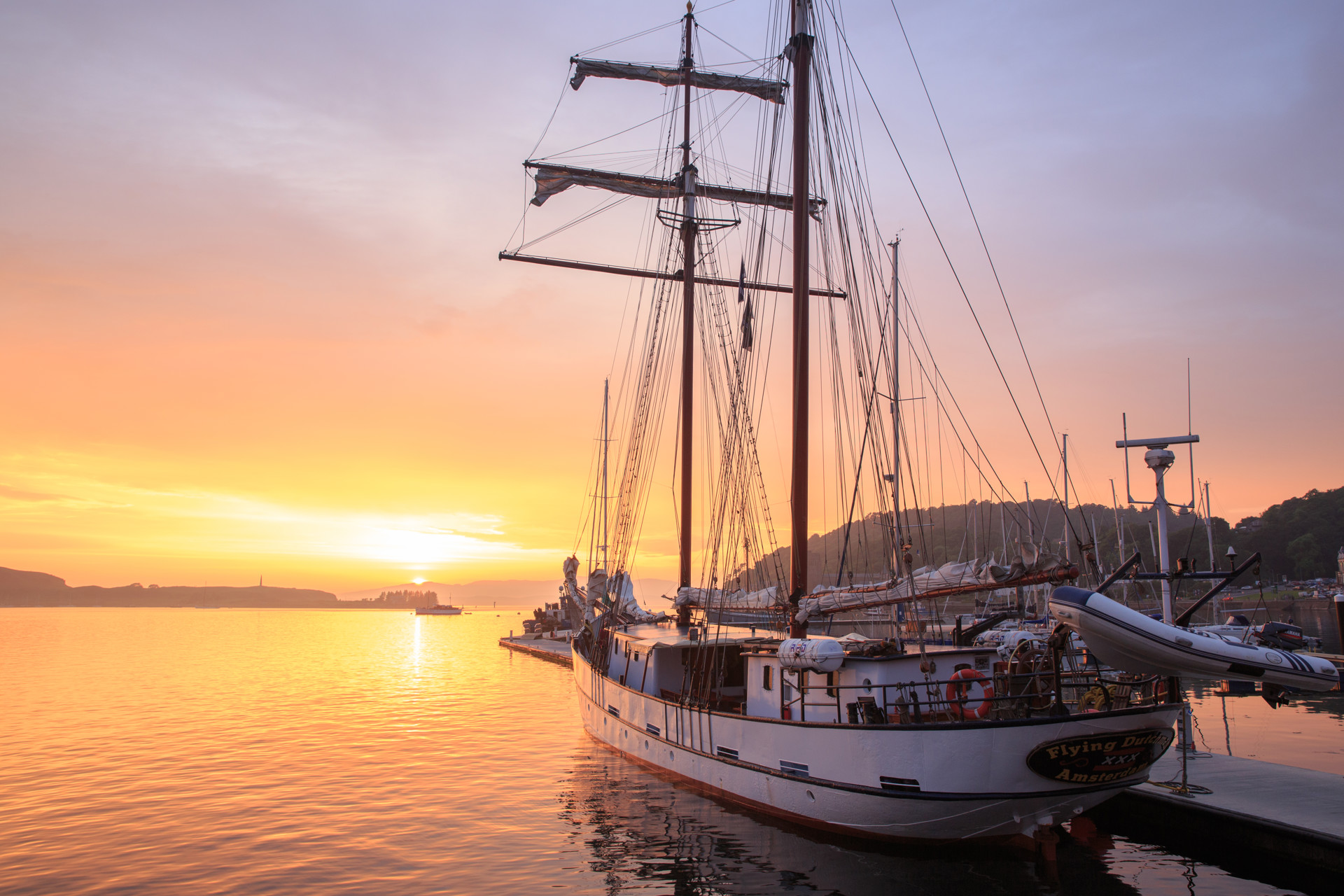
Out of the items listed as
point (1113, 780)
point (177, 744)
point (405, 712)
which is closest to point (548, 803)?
point (1113, 780)

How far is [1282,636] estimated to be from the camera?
14.0 meters

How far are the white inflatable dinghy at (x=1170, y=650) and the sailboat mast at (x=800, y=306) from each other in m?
6.38

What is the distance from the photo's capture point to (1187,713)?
1706cm

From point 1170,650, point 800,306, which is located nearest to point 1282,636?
point 1170,650

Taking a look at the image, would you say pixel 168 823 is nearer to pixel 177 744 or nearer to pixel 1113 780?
pixel 177 744

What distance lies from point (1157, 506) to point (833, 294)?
14.2 meters

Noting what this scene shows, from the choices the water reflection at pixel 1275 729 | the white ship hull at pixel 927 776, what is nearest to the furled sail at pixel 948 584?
the white ship hull at pixel 927 776

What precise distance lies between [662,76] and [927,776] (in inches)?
1201

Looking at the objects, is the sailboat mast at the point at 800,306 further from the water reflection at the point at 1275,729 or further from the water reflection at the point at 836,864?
the water reflection at the point at 1275,729

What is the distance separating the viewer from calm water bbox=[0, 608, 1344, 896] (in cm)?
1406

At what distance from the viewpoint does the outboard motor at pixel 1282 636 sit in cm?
1364

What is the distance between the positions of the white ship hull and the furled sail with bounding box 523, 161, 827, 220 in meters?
24.2

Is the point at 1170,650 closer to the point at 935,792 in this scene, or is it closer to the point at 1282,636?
the point at 1282,636

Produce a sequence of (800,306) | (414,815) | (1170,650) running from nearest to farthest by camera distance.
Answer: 1. (1170,650)
2. (800,306)
3. (414,815)
